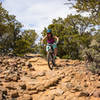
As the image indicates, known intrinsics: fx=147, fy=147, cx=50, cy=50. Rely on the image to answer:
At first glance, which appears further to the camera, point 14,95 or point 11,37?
point 11,37

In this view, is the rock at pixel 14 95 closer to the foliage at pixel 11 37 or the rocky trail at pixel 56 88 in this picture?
the rocky trail at pixel 56 88

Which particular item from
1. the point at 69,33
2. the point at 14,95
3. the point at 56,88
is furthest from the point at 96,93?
the point at 69,33

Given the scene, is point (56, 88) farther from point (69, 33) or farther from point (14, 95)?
point (69, 33)

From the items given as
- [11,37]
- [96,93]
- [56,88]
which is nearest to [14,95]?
[56,88]

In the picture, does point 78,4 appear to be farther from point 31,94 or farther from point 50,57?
point 31,94

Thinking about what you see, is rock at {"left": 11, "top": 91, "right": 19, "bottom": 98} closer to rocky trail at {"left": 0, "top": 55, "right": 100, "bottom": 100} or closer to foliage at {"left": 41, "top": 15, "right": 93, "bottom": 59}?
rocky trail at {"left": 0, "top": 55, "right": 100, "bottom": 100}

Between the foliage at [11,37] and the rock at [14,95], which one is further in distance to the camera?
the foliage at [11,37]

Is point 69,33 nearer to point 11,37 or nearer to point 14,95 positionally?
point 11,37

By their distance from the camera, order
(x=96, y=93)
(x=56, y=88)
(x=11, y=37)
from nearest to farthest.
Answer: (x=96, y=93)
(x=56, y=88)
(x=11, y=37)

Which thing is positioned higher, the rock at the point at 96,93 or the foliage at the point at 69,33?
the foliage at the point at 69,33

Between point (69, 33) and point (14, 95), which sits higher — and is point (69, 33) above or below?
above

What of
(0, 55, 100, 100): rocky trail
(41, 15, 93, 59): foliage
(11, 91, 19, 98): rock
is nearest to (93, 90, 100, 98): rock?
(0, 55, 100, 100): rocky trail

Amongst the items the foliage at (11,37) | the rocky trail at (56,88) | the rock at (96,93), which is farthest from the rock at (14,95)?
the foliage at (11,37)

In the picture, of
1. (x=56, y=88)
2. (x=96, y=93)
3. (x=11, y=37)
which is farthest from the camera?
(x=11, y=37)
